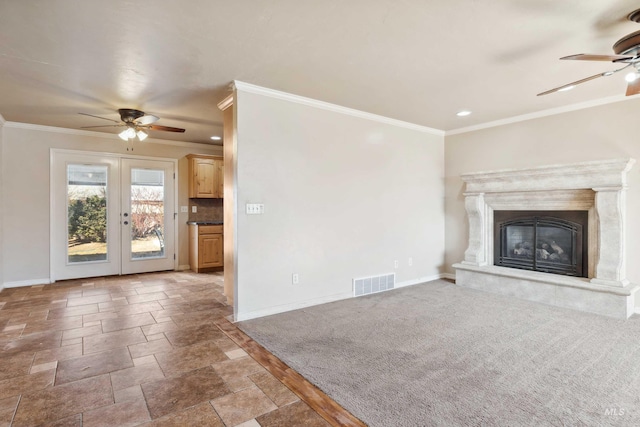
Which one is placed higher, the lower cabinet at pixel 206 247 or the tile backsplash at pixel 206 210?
the tile backsplash at pixel 206 210

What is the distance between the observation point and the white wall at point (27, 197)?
16.5 ft

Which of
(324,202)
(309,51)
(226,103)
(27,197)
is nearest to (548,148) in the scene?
(324,202)

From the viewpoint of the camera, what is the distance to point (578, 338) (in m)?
3.07

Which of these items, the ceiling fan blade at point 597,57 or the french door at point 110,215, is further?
the french door at point 110,215

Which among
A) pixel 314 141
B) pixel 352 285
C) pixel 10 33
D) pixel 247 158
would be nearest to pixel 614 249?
pixel 352 285

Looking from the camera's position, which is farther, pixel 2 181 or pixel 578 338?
pixel 2 181

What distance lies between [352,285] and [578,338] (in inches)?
96.7

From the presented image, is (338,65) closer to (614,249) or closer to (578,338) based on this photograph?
(578,338)

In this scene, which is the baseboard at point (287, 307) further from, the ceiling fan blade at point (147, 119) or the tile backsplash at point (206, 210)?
the tile backsplash at point (206, 210)

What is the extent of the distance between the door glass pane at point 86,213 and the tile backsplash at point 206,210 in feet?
5.07

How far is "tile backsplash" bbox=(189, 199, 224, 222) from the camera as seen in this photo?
6758 millimetres

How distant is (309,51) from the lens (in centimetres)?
277

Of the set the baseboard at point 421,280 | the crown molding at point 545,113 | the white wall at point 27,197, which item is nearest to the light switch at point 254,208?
the baseboard at point 421,280

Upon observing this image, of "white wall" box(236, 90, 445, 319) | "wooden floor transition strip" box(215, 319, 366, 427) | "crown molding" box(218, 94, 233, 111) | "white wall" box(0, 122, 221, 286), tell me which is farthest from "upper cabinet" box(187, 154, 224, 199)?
"wooden floor transition strip" box(215, 319, 366, 427)
